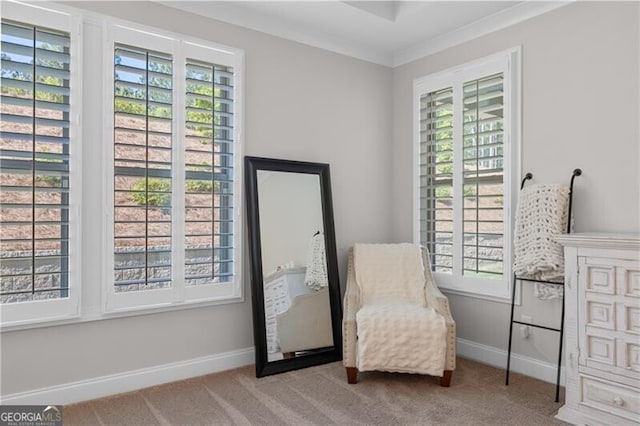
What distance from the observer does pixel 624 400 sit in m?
2.33

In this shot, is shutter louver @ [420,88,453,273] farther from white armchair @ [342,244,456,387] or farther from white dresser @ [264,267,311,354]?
white dresser @ [264,267,311,354]

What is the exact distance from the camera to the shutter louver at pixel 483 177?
341 cm

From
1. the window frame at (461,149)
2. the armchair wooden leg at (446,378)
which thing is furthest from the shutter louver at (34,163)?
the window frame at (461,149)

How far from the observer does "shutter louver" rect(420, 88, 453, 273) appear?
379 centimetres

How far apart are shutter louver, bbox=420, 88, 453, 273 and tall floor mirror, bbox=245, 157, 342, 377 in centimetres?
90

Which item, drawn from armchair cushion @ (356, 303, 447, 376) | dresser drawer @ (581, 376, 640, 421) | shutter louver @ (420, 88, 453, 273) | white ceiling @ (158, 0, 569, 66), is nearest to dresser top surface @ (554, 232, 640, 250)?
dresser drawer @ (581, 376, 640, 421)

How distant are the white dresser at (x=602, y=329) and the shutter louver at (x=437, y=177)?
1.28m

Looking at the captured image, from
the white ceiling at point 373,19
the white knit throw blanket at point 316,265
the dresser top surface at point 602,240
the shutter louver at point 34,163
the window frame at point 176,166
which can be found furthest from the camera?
the white knit throw blanket at point 316,265

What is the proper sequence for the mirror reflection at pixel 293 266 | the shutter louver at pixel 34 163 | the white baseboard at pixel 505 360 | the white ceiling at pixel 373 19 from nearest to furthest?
the shutter louver at pixel 34 163
the white baseboard at pixel 505 360
the white ceiling at pixel 373 19
the mirror reflection at pixel 293 266

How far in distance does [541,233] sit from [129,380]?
2.88 metres

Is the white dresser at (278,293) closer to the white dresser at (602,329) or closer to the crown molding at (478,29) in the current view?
the white dresser at (602,329)

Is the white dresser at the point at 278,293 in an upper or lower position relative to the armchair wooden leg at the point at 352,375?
upper

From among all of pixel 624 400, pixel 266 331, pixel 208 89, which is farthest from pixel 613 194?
pixel 208 89

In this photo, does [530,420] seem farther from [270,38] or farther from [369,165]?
[270,38]
